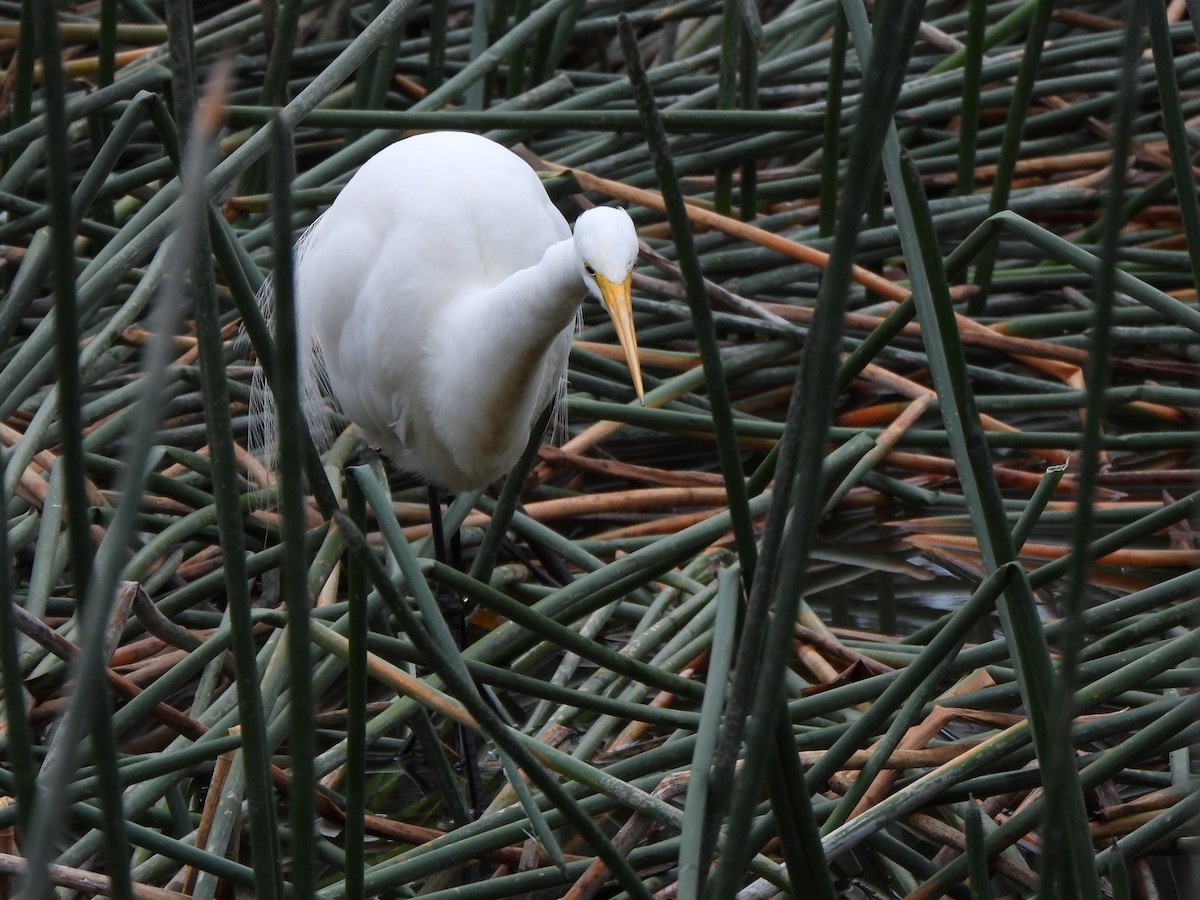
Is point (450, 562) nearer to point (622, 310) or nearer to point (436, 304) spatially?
point (436, 304)

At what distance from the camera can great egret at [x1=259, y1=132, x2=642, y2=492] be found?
190cm

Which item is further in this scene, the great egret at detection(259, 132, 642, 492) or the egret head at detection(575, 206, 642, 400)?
the great egret at detection(259, 132, 642, 492)

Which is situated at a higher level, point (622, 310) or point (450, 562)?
point (622, 310)

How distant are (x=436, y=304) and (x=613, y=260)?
648 mm

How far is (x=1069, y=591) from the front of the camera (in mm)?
709

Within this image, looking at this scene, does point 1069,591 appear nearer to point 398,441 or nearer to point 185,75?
point 185,75

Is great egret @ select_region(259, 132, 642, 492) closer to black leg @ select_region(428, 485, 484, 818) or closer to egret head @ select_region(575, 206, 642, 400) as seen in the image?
black leg @ select_region(428, 485, 484, 818)

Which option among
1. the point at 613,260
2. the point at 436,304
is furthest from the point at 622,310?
the point at 436,304

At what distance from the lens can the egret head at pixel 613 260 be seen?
1.41 m

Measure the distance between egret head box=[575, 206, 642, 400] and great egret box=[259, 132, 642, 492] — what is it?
32 centimetres

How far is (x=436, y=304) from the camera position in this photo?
2.00m

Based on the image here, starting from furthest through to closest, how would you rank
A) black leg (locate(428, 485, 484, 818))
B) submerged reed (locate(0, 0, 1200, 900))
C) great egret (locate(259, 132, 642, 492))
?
1. black leg (locate(428, 485, 484, 818))
2. great egret (locate(259, 132, 642, 492))
3. submerged reed (locate(0, 0, 1200, 900))

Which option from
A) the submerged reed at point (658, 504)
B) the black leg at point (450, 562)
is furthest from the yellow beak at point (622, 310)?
the black leg at point (450, 562)

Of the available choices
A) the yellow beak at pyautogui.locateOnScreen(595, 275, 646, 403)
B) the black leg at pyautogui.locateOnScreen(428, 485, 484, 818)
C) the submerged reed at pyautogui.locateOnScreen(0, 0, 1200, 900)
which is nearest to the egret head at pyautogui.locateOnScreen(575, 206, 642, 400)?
the yellow beak at pyautogui.locateOnScreen(595, 275, 646, 403)
